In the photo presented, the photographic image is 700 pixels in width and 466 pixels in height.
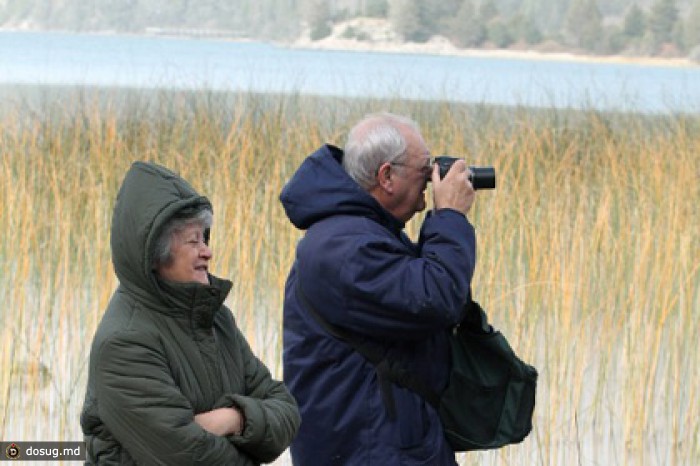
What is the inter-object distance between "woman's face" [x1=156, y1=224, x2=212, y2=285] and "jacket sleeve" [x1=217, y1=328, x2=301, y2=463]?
17cm

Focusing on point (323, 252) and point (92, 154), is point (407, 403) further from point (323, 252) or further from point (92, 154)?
point (92, 154)

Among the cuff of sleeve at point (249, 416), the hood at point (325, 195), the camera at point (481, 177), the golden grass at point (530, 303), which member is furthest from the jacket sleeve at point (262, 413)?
the golden grass at point (530, 303)

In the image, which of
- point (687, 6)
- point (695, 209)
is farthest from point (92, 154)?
point (687, 6)

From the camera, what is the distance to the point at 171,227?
1989 millimetres

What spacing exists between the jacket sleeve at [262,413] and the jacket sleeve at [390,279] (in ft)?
0.89

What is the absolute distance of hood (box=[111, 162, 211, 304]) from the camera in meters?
1.94

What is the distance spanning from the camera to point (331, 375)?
243 centimetres

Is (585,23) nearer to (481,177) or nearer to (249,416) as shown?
(481,177)

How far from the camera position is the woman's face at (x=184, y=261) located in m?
1.99

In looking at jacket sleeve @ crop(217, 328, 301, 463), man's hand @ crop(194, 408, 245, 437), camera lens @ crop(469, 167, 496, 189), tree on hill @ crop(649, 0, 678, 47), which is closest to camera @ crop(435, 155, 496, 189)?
camera lens @ crop(469, 167, 496, 189)

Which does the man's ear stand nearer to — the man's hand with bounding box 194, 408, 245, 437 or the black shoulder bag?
the black shoulder bag

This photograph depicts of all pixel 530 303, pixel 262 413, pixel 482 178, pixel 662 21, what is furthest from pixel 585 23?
pixel 262 413

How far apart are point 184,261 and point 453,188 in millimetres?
651

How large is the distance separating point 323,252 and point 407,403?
31cm
